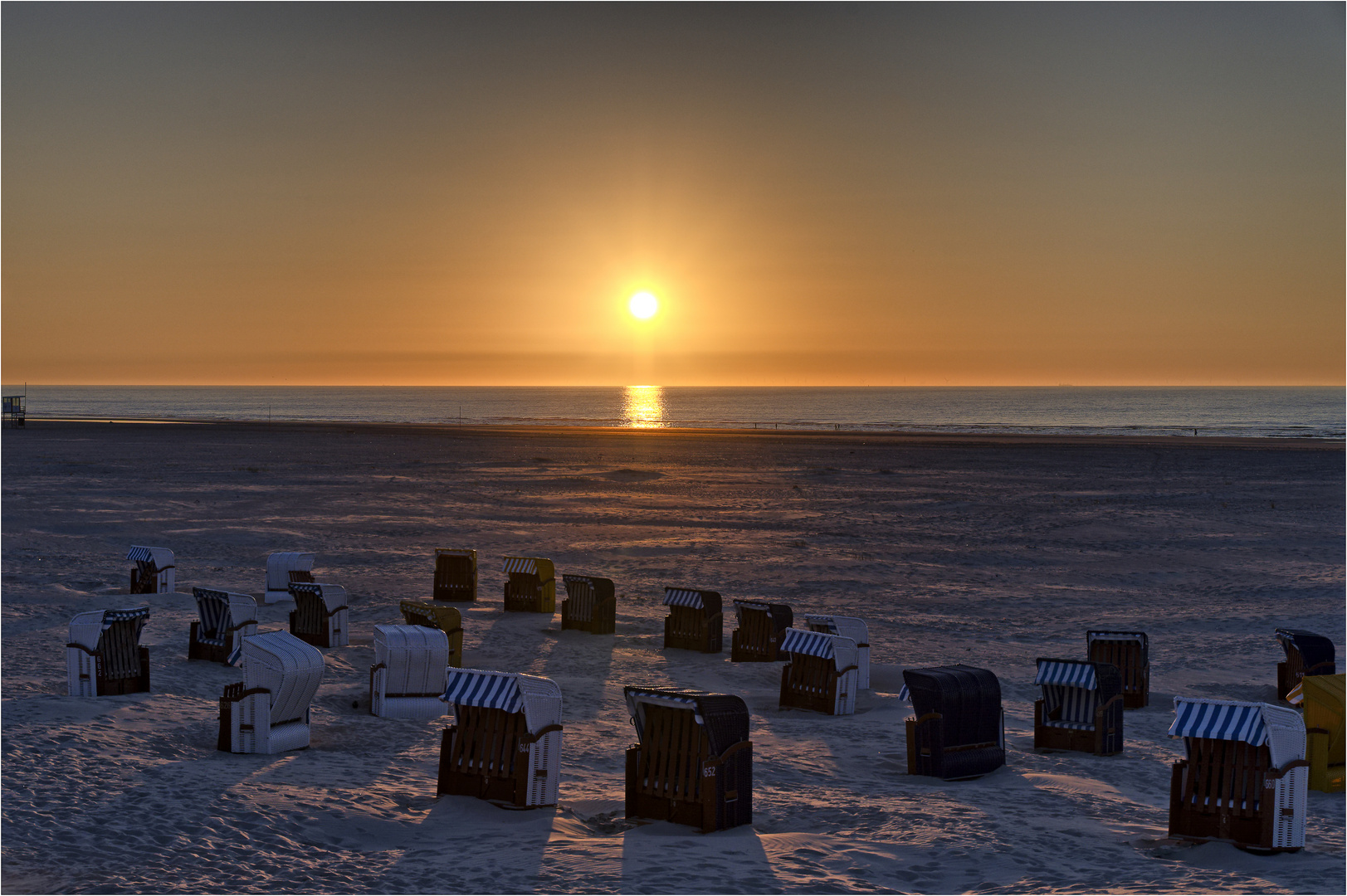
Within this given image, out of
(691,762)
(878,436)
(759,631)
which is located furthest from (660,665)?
(878,436)

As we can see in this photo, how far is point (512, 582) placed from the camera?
20.9m

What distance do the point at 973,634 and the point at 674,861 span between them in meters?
11.7

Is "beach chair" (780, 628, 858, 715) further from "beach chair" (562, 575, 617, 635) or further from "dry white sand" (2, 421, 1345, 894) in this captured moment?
"beach chair" (562, 575, 617, 635)

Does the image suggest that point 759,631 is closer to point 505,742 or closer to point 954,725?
point 954,725

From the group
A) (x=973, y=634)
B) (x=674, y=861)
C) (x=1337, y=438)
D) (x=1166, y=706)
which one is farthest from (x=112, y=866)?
(x=1337, y=438)

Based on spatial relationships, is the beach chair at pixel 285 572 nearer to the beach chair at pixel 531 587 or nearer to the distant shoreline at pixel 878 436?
the beach chair at pixel 531 587

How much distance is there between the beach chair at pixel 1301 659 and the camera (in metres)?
14.6

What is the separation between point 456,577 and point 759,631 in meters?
7.06

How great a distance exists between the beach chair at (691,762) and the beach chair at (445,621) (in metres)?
6.23

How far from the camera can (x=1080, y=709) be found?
1266cm

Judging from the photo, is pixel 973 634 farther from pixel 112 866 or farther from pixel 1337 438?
pixel 1337 438

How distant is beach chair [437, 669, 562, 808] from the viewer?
10.0 meters

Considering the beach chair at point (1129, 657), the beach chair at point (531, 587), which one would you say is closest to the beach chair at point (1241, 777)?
the beach chair at point (1129, 657)

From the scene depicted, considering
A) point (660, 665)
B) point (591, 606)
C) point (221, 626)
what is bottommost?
point (660, 665)
